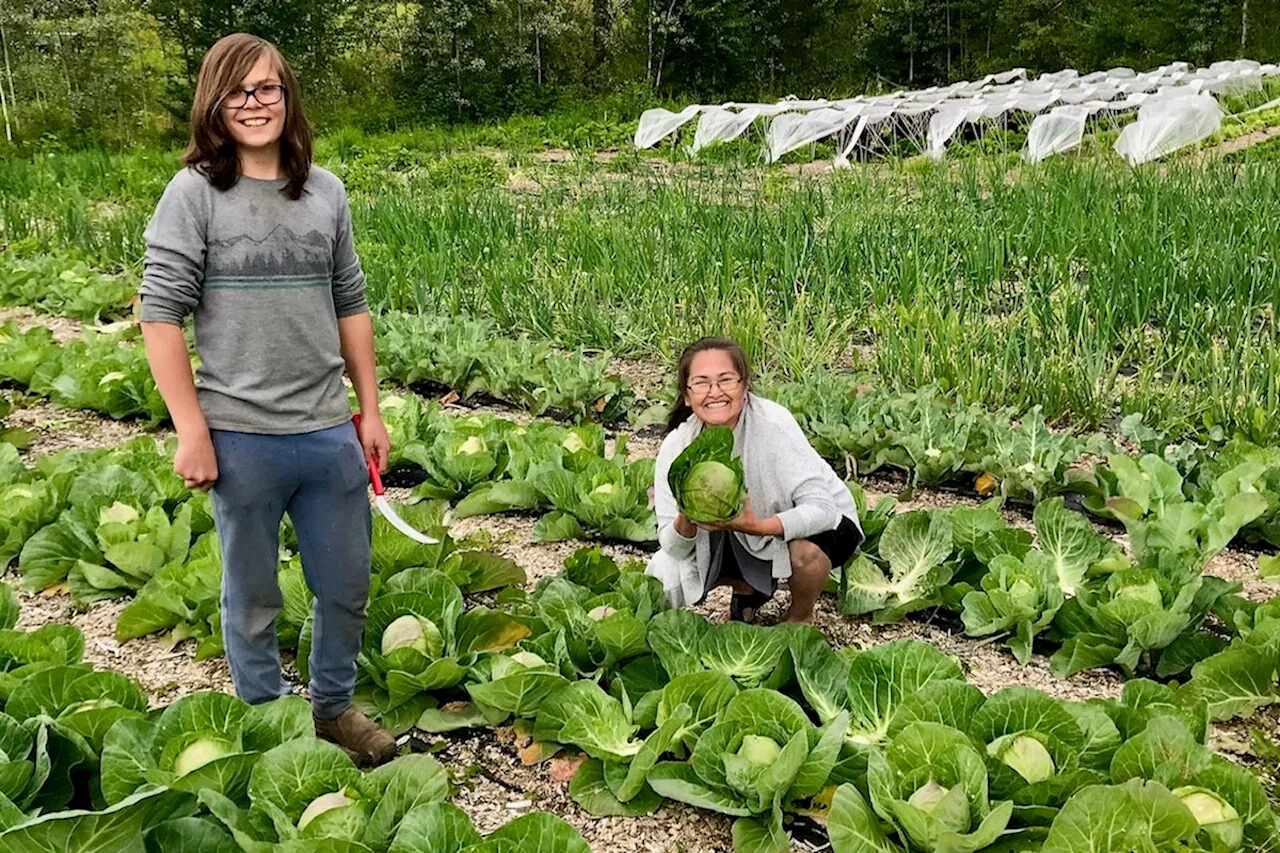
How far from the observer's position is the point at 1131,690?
1.81m

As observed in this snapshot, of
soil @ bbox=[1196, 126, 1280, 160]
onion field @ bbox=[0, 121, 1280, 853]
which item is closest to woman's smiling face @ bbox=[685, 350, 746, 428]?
onion field @ bbox=[0, 121, 1280, 853]

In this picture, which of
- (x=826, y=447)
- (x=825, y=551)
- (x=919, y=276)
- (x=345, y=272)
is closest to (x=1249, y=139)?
(x=919, y=276)

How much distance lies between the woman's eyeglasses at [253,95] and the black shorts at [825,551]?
1217 millimetres

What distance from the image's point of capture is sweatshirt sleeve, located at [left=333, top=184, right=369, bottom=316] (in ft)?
5.88

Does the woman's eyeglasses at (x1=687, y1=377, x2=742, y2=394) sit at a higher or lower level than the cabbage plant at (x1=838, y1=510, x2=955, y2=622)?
higher

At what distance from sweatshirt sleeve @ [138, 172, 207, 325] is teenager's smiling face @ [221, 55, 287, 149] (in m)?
0.10

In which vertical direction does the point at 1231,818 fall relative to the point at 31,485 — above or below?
below

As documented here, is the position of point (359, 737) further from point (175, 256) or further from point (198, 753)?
point (175, 256)

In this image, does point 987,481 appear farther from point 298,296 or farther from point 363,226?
point 363,226

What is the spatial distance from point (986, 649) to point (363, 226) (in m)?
5.38

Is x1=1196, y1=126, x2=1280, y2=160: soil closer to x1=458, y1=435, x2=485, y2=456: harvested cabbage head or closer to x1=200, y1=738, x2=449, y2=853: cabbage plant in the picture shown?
x1=458, y1=435, x2=485, y2=456: harvested cabbage head

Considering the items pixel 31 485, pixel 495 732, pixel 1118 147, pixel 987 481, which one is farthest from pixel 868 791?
pixel 1118 147

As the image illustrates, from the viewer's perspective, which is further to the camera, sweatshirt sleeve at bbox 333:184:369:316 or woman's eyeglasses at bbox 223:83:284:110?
sweatshirt sleeve at bbox 333:184:369:316

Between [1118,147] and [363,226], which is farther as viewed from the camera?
[1118,147]
